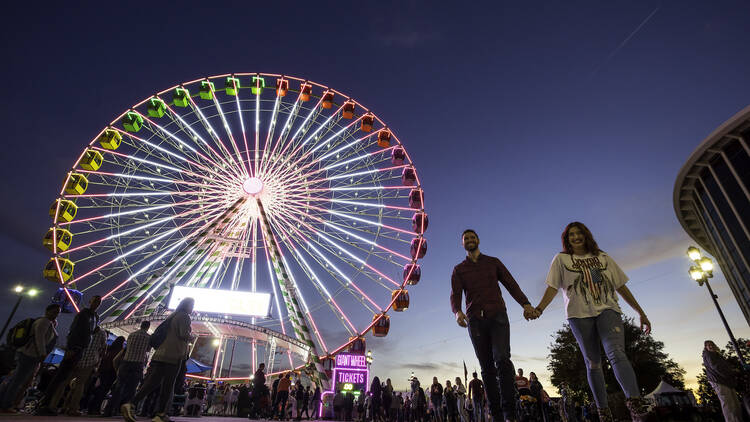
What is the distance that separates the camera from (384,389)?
17406mm

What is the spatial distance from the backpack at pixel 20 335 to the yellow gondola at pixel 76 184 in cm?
1502

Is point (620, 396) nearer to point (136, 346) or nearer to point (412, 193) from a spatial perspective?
point (136, 346)

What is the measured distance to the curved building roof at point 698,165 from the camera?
2267 cm

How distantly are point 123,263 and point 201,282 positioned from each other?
238 inches

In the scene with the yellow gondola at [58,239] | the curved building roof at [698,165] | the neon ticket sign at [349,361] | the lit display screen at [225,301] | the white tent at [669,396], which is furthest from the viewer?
the lit display screen at [225,301]

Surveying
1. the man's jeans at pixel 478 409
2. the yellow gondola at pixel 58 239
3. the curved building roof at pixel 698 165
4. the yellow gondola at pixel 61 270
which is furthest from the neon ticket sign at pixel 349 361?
the curved building roof at pixel 698 165

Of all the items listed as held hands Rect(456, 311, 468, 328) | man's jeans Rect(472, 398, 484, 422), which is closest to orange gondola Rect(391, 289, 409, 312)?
man's jeans Rect(472, 398, 484, 422)

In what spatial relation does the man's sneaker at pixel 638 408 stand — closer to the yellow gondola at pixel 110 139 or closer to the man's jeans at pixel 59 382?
the man's jeans at pixel 59 382

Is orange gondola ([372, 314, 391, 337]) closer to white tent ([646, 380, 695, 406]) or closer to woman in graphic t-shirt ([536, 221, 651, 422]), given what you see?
white tent ([646, 380, 695, 406])

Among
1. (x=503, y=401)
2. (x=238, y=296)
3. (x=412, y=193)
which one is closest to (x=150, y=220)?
(x=238, y=296)

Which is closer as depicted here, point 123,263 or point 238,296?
point 123,263

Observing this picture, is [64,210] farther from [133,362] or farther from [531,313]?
[531,313]

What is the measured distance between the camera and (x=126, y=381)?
716 cm

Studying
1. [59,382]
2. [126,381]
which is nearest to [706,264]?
[126,381]
